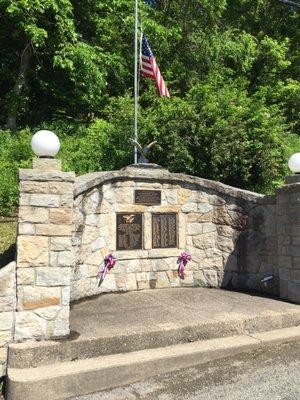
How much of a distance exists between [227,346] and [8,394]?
2.19m

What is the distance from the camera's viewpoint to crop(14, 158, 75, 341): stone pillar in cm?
407

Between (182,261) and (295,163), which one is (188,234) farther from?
(295,163)

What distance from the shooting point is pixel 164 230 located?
6.60 meters

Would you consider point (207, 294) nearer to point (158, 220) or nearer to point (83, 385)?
point (158, 220)

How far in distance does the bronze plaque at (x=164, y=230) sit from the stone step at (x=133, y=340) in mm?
1976

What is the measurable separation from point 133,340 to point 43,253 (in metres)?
1.26

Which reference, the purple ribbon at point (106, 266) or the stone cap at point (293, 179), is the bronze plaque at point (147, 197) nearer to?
the purple ribbon at point (106, 266)

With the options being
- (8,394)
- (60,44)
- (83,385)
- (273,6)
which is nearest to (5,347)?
(8,394)

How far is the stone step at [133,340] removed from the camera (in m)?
3.84

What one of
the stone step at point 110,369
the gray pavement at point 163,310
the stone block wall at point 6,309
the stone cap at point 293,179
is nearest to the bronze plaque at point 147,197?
the gray pavement at point 163,310

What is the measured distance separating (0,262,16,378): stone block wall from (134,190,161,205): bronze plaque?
2744 mm

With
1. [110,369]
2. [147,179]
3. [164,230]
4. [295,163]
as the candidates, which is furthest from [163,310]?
[295,163]

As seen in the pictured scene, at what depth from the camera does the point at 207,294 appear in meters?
6.21

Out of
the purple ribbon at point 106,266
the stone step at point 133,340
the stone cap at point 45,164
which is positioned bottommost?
the stone step at point 133,340
